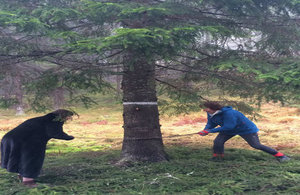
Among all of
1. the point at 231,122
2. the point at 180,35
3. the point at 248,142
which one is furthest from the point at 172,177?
the point at 180,35

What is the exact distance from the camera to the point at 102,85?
636 cm

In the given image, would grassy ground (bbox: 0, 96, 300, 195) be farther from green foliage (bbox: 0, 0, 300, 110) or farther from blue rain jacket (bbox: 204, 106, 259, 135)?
green foliage (bbox: 0, 0, 300, 110)

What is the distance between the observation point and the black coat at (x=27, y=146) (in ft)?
17.9

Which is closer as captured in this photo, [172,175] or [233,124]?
[172,175]

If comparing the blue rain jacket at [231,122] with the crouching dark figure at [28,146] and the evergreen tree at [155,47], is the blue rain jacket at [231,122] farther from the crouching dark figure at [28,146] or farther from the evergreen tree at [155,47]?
the crouching dark figure at [28,146]

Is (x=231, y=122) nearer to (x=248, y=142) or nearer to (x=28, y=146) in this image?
(x=248, y=142)

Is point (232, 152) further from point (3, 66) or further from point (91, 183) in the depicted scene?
point (3, 66)

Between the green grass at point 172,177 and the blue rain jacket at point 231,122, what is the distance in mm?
656

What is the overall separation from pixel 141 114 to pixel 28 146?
7.69 ft

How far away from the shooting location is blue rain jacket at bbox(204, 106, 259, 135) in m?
6.30

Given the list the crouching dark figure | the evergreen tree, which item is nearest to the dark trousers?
the evergreen tree

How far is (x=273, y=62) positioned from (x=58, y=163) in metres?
5.02

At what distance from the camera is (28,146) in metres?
5.47

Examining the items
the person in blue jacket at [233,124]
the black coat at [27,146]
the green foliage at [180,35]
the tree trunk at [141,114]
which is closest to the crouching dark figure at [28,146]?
the black coat at [27,146]
